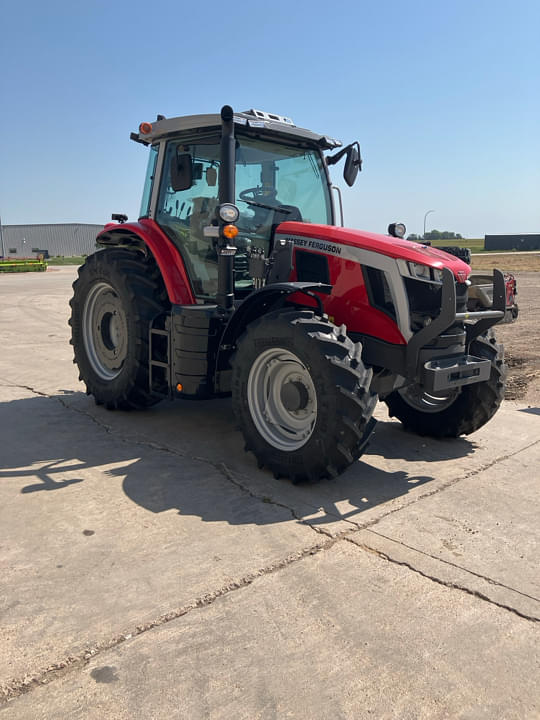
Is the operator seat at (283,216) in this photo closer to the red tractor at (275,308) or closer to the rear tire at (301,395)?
the red tractor at (275,308)

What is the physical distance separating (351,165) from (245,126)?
110cm

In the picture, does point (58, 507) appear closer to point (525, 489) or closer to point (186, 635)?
point (186, 635)

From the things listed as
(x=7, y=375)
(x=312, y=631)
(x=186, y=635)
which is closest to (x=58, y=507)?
(x=186, y=635)

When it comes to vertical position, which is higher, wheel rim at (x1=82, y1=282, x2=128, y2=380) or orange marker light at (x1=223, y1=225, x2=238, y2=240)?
orange marker light at (x1=223, y1=225, x2=238, y2=240)

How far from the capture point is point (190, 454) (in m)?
4.72

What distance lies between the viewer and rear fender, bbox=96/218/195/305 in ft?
16.9

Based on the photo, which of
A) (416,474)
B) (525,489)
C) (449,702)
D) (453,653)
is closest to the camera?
(449,702)

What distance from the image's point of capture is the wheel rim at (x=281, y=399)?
417 centimetres

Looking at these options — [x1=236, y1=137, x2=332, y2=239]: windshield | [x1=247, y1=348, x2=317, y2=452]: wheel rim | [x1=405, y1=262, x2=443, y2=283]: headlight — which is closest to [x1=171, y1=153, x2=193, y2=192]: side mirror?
[x1=236, y1=137, x2=332, y2=239]: windshield

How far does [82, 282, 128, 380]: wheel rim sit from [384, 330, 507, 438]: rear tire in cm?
264

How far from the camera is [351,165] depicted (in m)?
5.40

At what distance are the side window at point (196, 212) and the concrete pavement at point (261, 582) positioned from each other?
1.41 m

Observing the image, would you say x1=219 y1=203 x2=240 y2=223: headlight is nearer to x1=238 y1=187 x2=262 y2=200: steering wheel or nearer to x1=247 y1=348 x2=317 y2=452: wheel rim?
x1=238 y1=187 x2=262 y2=200: steering wheel

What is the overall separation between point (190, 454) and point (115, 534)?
1.38 meters
